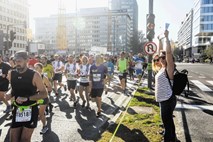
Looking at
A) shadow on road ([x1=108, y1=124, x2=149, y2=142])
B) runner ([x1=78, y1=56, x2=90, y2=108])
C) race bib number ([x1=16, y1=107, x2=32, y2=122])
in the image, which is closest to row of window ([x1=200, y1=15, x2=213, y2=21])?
runner ([x1=78, y1=56, x2=90, y2=108])

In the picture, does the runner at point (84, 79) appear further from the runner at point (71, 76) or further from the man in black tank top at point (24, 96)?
the man in black tank top at point (24, 96)

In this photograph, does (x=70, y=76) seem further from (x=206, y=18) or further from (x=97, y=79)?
(x=206, y=18)

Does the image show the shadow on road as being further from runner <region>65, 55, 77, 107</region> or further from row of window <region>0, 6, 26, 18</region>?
row of window <region>0, 6, 26, 18</region>

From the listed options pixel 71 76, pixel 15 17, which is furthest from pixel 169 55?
pixel 15 17

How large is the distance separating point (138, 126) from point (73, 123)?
74.1 inches

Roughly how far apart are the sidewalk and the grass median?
1.48 ft

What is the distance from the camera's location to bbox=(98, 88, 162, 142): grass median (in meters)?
6.14

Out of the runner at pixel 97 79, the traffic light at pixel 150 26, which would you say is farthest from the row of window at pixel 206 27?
the runner at pixel 97 79

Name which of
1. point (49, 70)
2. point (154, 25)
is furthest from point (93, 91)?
point (154, 25)

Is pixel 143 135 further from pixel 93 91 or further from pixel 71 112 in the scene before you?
pixel 71 112

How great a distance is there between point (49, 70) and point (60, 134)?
5.29 meters

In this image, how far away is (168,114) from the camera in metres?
5.39

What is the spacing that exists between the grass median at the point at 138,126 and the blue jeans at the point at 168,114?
1.65ft

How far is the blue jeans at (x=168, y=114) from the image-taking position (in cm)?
533
